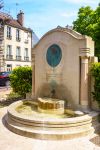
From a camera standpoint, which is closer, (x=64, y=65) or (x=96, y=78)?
(x=96, y=78)

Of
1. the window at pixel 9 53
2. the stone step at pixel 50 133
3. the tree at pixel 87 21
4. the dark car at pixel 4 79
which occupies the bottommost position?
the stone step at pixel 50 133

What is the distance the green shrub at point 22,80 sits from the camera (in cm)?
1459

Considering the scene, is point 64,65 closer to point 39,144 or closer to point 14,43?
point 39,144

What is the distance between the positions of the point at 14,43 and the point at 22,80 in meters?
23.4

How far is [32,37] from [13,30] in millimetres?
5713

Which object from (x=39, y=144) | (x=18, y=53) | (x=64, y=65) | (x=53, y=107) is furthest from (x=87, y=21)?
(x=18, y=53)

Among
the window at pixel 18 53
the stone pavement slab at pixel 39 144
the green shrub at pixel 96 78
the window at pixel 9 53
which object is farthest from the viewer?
the window at pixel 18 53

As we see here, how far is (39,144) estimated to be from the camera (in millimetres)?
7469

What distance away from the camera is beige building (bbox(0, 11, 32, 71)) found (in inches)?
1367

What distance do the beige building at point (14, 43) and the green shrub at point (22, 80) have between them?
63.8ft

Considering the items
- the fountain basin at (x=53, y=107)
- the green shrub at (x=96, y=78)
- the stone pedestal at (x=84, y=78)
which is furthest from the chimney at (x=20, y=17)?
→ the green shrub at (x=96, y=78)

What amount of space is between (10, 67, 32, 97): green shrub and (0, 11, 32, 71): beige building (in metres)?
19.4

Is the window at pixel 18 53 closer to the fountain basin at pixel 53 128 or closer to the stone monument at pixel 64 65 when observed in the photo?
the stone monument at pixel 64 65

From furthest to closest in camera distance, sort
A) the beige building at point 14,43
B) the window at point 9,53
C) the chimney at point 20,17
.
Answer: the chimney at point 20,17
the window at point 9,53
the beige building at point 14,43
